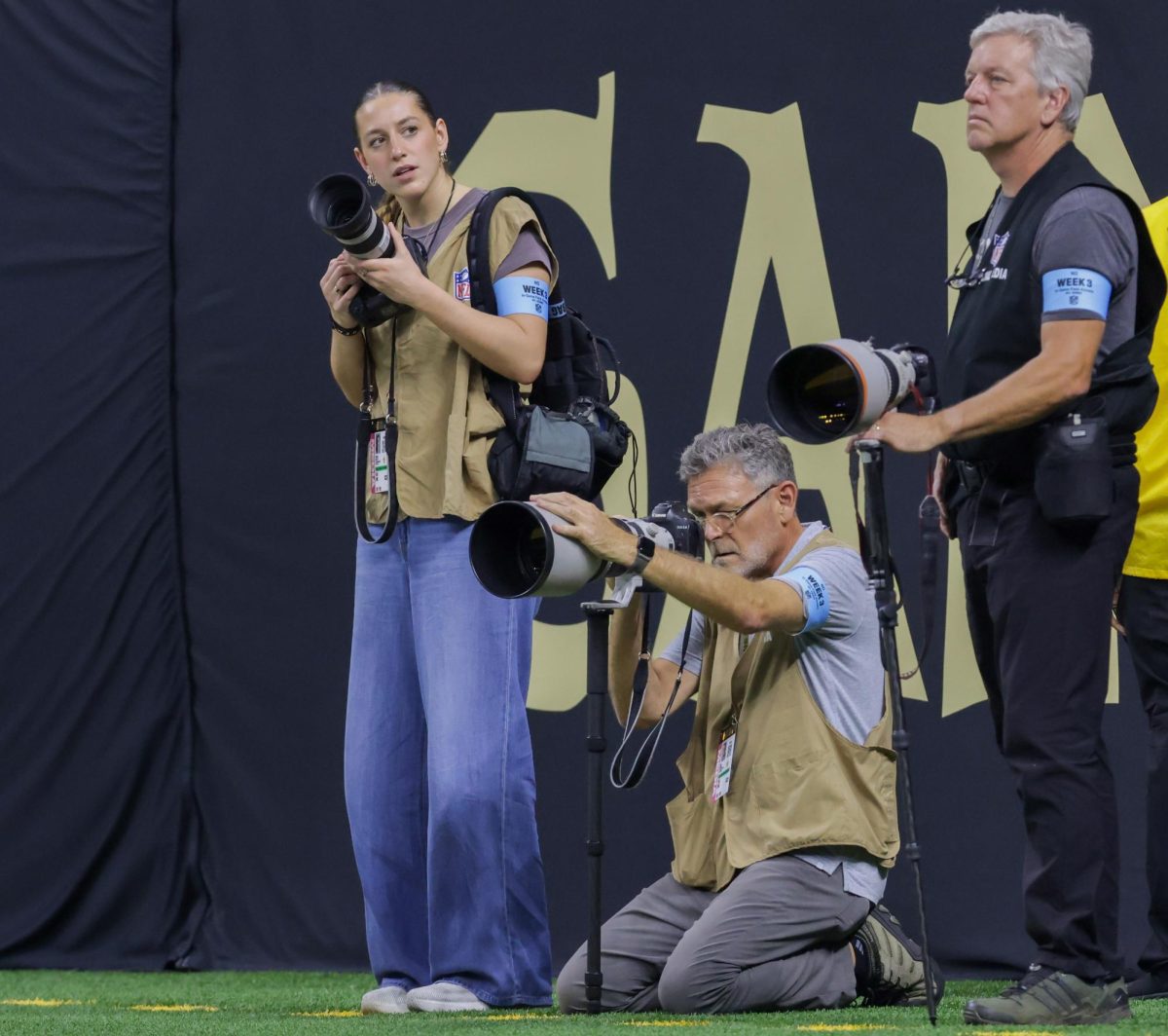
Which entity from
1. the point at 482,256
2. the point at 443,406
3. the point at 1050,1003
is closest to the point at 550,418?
the point at 443,406

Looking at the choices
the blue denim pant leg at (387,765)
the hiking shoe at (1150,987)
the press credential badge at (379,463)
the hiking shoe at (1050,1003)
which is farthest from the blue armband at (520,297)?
the hiking shoe at (1150,987)

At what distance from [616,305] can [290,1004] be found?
5.26 feet

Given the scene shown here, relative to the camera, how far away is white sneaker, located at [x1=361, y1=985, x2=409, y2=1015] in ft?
9.18

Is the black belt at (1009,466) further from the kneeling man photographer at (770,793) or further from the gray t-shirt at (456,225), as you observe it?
the gray t-shirt at (456,225)

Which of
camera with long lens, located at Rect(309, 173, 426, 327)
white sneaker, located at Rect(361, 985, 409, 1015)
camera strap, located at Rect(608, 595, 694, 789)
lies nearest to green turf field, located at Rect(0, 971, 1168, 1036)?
white sneaker, located at Rect(361, 985, 409, 1015)

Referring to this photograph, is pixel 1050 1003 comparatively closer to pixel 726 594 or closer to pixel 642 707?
pixel 726 594

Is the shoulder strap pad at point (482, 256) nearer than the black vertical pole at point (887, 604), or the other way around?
the black vertical pole at point (887, 604)

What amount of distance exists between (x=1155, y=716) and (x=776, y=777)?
0.68m

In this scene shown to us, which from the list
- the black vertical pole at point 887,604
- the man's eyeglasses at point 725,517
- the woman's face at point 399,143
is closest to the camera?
the black vertical pole at point 887,604

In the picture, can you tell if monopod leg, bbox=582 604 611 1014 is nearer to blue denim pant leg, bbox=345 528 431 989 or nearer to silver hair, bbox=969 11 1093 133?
blue denim pant leg, bbox=345 528 431 989

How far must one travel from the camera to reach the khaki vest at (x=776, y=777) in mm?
2715

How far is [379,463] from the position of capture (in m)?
2.93

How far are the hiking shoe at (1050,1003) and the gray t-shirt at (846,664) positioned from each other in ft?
1.65

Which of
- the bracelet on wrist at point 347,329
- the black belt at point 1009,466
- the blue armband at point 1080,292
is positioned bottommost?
the black belt at point 1009,466
